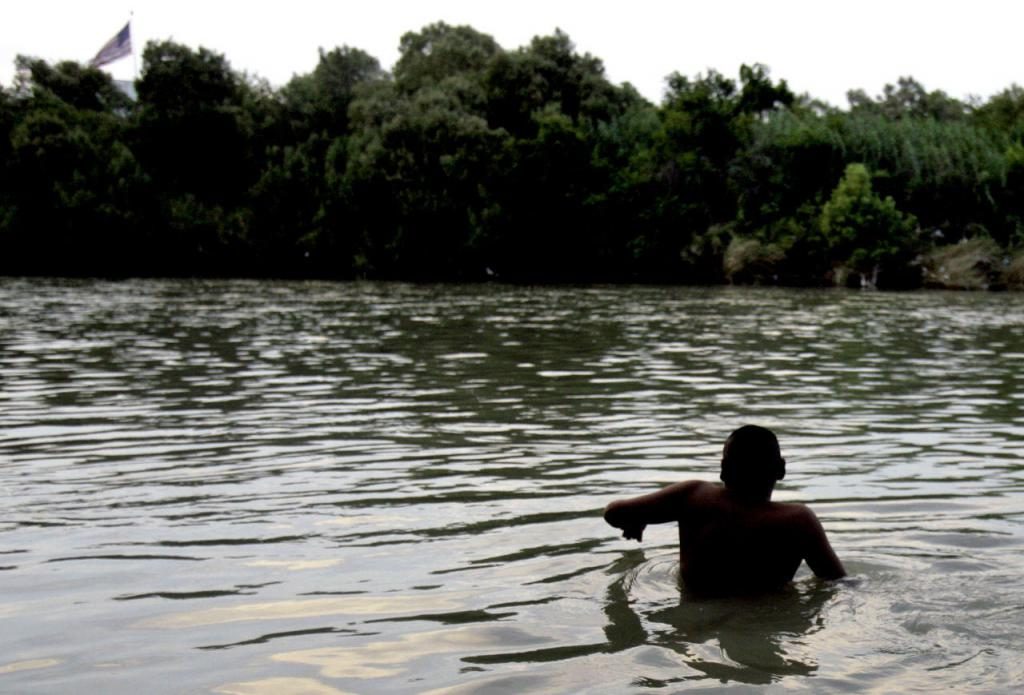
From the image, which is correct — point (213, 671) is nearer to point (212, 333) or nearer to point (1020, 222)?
point (212, 333)

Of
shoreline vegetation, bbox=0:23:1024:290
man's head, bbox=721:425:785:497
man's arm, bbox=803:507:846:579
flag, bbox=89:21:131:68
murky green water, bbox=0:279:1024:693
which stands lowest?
murky green water, bbox=0:279:1024:693

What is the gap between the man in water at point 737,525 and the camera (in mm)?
5469

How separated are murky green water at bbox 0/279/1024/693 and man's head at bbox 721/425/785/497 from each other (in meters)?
0.57

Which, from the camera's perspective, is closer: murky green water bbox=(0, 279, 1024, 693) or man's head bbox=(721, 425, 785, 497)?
murky green water bbox=(0, 279, 1024, 693)

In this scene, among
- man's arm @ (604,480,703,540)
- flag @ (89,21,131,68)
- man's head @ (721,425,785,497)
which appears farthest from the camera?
flag @ (89,21,131,68)

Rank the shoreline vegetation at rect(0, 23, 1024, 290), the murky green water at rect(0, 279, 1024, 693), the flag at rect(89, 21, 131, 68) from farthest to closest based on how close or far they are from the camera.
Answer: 1. the flag at rect(89, 21, 131, 68)
2. the shoreline vegetation at rect(0, 23, 1024, 290)
3. the murky green water at rect(0, 279, 1024, 693)

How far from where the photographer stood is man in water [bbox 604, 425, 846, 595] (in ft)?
17.9

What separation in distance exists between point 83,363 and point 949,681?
14.7m

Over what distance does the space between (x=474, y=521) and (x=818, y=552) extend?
245 cm

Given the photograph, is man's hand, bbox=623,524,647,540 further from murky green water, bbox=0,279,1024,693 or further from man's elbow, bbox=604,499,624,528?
murky green water, bbox=0,279,1024,693

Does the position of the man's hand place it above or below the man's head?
below

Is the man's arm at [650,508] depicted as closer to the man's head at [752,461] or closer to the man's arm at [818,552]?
the man's head at [752,461]

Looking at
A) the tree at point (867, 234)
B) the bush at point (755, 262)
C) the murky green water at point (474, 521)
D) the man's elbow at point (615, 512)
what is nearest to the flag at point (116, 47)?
the bush at point (755, 262)

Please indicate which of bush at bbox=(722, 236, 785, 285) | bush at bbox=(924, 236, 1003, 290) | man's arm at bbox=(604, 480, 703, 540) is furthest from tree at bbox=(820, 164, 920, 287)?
man's arm at bbox=(604, 480, 703, 540)
